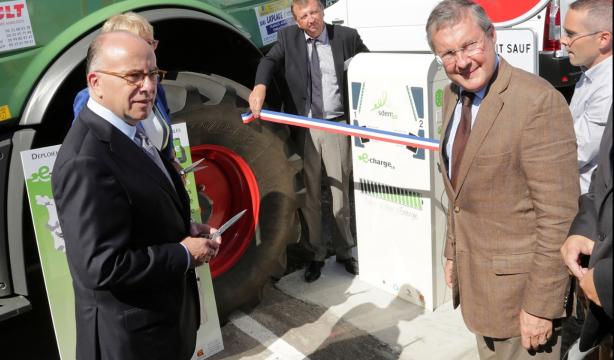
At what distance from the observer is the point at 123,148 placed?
178cm

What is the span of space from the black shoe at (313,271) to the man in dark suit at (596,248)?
7.85 feet

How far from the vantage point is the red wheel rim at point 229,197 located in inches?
142

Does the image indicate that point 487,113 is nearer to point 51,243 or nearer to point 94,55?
point 94,55

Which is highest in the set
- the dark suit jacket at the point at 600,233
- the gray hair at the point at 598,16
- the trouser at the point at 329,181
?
the gray hair at the point at 598,16

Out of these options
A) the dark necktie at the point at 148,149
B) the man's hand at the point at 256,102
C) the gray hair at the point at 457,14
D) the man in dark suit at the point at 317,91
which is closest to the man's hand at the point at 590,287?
the gray hair at the point at 457,14

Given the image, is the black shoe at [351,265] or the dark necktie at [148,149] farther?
the black shoe at [351,265]

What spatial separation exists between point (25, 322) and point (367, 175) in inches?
77.2

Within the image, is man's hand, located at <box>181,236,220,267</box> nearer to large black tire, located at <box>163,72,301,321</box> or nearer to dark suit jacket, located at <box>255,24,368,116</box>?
large black tire, located at <box>163,72,301,321</box>

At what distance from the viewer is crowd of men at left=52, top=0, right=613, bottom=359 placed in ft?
5.66

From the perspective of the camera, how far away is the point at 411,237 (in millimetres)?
3646

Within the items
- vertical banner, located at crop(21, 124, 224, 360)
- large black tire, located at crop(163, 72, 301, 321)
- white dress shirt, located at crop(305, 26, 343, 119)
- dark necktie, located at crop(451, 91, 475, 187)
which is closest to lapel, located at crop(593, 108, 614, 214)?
dark necktie, located at crop(451, 91, 475, 187)

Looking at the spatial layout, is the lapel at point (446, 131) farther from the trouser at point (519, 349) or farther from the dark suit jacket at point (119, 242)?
the dark suit jacket at point (119, 242)

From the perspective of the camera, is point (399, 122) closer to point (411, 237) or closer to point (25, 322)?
point (411, 237)

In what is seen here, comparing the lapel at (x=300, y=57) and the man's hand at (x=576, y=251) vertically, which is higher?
the lapel at (x=300, y=57)
